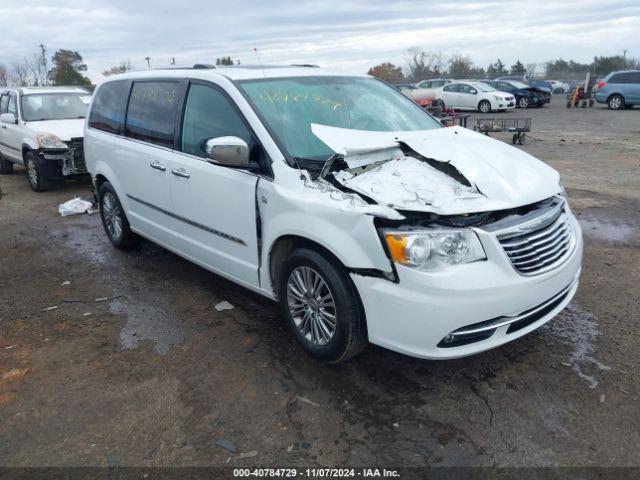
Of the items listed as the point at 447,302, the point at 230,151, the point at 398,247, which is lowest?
the point at 447,302

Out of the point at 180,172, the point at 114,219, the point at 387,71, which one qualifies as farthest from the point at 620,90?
the point at 387,71

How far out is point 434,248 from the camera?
→ 2820mm

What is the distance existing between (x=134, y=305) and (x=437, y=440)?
9.53ft

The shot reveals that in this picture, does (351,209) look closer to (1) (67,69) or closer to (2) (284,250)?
(2) (284,250)

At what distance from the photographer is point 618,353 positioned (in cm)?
345

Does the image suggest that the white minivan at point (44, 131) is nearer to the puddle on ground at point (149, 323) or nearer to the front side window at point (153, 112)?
the front side window at point (153, 112)

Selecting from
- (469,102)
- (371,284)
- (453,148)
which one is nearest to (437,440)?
(371,284)

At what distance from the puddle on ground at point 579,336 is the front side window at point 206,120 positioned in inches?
102

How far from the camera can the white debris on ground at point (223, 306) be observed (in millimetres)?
4371

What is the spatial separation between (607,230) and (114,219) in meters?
5.61

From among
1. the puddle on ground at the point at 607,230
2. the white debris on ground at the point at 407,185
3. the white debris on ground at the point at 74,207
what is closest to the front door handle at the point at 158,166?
the white debris on ground at the point at 407,185

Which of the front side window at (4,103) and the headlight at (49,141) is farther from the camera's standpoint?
the front side window at (4,103)

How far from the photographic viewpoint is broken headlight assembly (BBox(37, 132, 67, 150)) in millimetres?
8703

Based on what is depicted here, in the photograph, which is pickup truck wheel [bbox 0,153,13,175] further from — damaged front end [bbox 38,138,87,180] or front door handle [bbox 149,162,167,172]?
front door handle [bbox 149,162,167,172]
